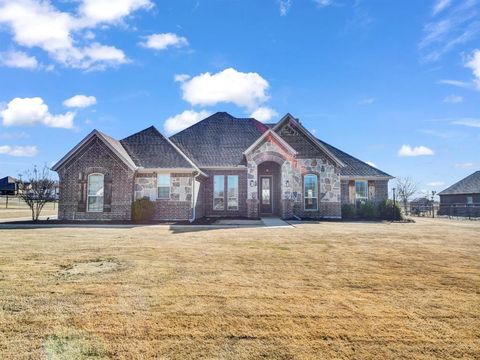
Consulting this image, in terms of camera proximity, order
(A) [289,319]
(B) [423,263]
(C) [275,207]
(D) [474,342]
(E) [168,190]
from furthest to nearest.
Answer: (C) [275,207] < (E) [168,190] < (B) [423,263] < (A) [289,319] < (D) [474,342]

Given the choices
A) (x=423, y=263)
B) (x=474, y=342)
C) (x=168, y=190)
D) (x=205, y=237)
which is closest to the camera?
(x=474, y=342)

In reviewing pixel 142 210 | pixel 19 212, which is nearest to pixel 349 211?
pixel 142 210

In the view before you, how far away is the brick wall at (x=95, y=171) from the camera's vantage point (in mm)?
19000

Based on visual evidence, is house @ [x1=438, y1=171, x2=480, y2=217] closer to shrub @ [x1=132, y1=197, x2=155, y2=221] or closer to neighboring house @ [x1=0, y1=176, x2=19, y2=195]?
shrub @ [x1=132, y1=197, x2=155, y2=221]

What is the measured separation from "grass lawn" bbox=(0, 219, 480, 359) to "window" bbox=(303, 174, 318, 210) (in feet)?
43.8

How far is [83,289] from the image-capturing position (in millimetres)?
5543

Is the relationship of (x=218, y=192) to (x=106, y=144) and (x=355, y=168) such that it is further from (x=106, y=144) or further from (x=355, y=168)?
(x=355, y=168)

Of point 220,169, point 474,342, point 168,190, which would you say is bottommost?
point 474,342

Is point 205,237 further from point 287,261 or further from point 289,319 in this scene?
point 289,319

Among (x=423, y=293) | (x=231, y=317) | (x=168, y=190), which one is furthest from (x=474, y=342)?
(x=168, y=190)

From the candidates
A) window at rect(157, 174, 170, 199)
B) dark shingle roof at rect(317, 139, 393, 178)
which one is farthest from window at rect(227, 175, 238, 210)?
dark shingle roof at rect(317, 139, 393, 178)

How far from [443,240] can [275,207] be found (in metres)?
13.2

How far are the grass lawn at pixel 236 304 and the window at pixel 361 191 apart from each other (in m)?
15.3

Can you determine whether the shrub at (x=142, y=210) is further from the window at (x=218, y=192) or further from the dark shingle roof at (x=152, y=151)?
the window at (x=218, y=192)
